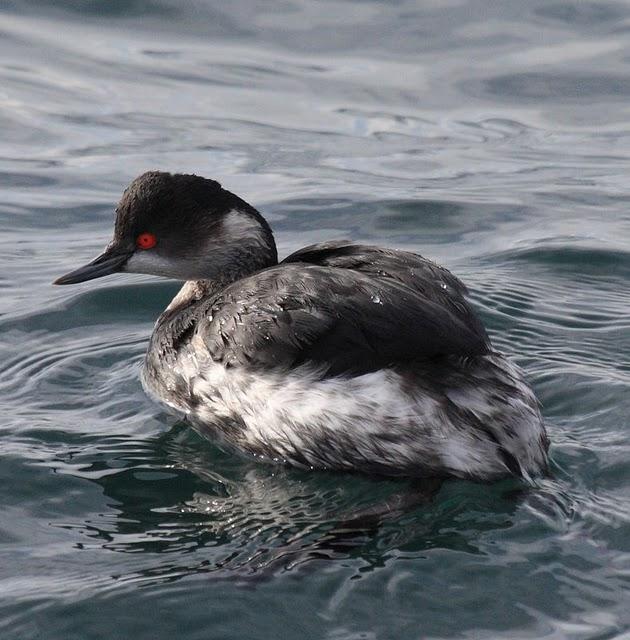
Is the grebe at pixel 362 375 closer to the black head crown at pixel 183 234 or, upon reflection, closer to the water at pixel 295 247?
the water at pixel 295 247

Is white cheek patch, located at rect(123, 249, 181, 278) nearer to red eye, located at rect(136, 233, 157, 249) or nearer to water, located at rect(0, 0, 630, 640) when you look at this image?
red eye, located at rect(136, 233, 157, 249)

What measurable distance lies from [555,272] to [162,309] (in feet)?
7.52

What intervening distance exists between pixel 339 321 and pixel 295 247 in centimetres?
351

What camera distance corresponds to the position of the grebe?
495cm

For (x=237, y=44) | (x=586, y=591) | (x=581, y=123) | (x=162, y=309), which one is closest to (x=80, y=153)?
(x=237, y=44)

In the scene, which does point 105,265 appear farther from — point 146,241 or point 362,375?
point 362,375

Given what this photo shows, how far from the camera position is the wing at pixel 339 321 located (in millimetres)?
4969

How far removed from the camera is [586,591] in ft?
14.0

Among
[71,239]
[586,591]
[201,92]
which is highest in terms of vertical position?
[201,92]

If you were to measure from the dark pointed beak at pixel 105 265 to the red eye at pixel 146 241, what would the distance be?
2.3 inches

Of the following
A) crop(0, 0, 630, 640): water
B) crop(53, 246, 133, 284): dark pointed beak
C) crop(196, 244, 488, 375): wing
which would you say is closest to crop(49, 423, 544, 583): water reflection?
crop(0, 0, 630, 640): water

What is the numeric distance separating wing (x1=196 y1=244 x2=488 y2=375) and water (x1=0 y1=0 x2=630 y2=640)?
0.50 metres

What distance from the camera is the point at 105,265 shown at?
6199 mm

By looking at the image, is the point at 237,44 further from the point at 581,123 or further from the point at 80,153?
the point at 581,123
